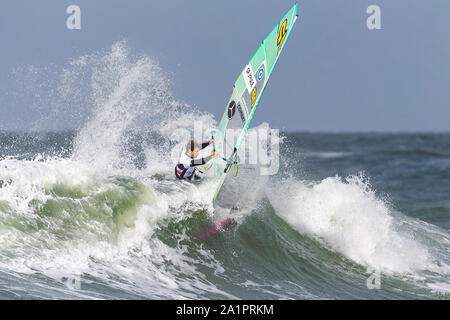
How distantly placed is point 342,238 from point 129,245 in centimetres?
374

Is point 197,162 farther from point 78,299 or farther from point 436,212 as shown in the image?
point 436,212

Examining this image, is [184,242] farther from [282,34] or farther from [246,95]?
[282,34]

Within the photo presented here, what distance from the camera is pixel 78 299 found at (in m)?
5.44

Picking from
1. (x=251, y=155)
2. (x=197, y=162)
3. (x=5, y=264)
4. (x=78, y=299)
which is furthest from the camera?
(x=251, y=155)

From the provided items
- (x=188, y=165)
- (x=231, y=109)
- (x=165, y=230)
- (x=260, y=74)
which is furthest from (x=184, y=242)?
(x=260, y=74)

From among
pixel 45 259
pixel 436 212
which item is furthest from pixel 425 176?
pixel 45 259

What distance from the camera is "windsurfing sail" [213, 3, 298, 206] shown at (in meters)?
8.01

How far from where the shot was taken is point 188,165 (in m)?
8.64

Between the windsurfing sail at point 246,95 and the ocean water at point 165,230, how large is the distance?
23.3 inches

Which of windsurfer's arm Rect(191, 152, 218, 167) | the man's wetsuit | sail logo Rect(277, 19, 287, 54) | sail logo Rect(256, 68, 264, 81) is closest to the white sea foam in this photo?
the man's wetsuit

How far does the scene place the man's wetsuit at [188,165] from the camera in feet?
27.7

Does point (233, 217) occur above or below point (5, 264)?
above
